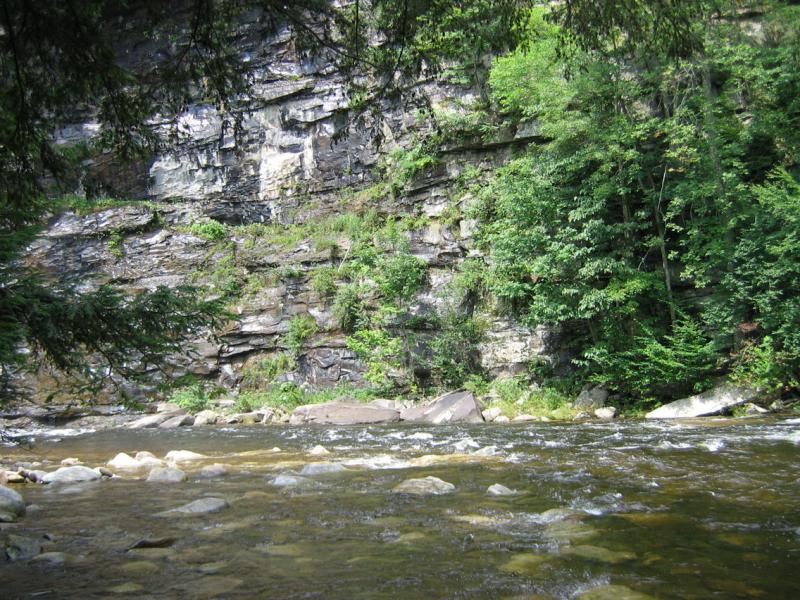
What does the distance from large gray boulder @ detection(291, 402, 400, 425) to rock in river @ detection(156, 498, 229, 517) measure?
1075 cm

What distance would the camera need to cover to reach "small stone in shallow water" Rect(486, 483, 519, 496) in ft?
18.0

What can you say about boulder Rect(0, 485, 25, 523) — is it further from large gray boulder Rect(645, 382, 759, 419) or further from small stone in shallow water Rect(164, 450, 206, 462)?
large gray boulder Rect(645, 382, 759, 419)

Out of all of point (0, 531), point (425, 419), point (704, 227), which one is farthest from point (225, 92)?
point (704, 227)

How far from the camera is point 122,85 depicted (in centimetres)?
399

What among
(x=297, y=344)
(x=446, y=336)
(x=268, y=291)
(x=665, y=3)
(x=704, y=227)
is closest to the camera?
(x=665, y=3)

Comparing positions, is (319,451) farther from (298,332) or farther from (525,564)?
(298,332)

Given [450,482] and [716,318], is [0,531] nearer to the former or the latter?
[450,482]

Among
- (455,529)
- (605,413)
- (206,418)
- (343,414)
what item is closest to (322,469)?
(455,529)

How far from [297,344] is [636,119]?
14.9 meters

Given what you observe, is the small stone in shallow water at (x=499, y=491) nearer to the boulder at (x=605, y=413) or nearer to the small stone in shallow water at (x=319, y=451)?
the small stone in shallow water at (x=319, y=451)

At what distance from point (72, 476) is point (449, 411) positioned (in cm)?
995

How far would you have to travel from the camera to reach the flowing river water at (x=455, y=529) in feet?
10.4

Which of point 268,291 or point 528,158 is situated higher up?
point 528,158

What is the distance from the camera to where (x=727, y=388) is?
44.3 feet
